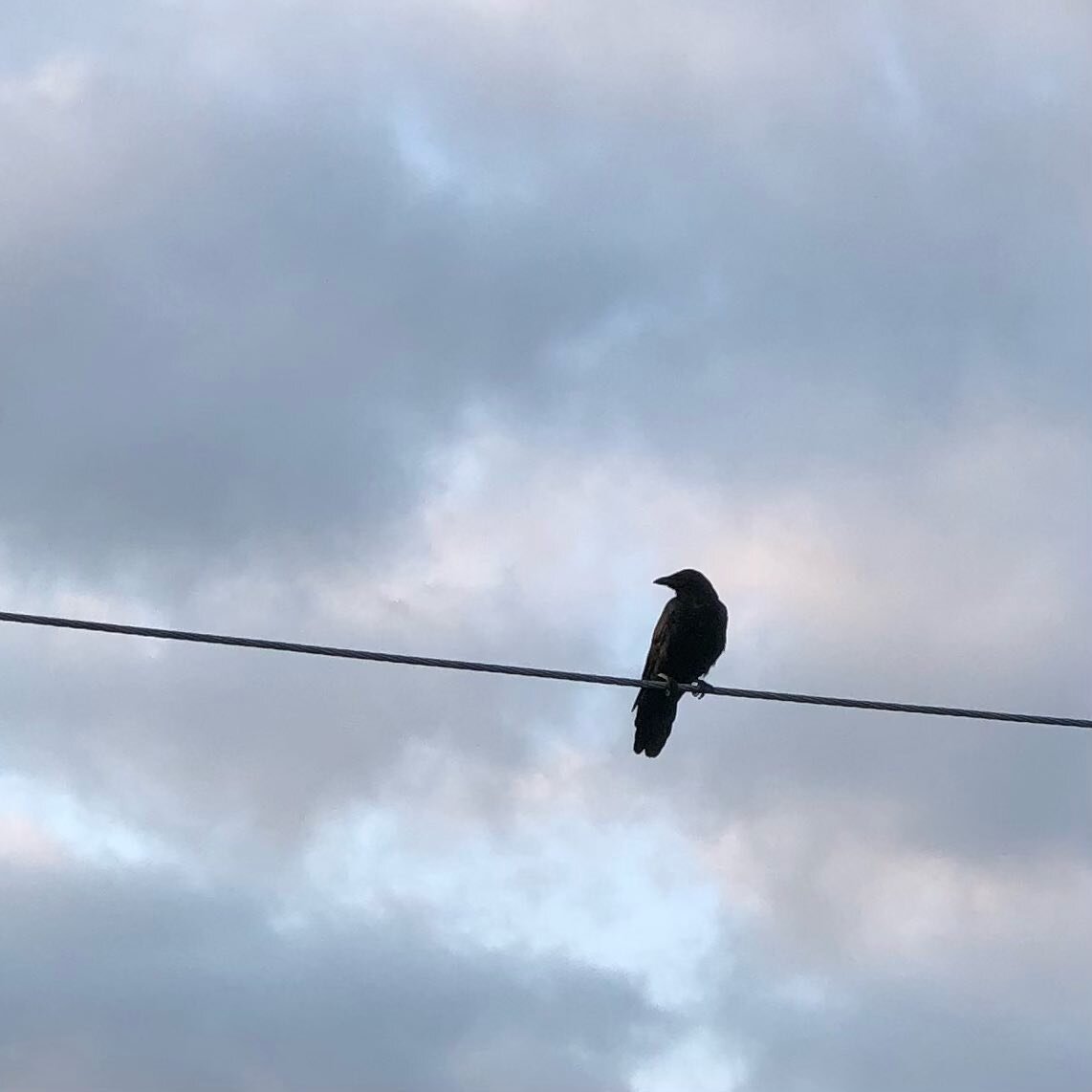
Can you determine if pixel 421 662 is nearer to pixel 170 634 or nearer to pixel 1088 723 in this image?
pixel 170 634

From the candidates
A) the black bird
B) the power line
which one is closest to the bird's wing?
the black bird

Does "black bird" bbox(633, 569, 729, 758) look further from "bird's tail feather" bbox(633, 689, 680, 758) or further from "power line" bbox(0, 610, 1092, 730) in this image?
"power line" bbox(0, 610, 1092, 730)

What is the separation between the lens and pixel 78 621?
895 centimetres

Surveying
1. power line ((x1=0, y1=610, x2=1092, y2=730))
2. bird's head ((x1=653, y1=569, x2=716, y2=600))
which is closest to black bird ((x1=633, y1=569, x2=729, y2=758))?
bird's head ((x1=653, y1=569, x2=716, y2=600))

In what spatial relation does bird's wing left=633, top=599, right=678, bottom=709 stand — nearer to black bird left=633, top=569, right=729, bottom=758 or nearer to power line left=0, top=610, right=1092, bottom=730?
black bird left=633, top=569, right=729, bottom=758

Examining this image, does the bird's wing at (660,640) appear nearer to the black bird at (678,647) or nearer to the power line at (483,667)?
the black bird at (678,647)

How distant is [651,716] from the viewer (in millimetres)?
15961

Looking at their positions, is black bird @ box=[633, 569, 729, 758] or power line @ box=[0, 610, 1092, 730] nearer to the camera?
power line @ box=[0, 610, 1092, 730]

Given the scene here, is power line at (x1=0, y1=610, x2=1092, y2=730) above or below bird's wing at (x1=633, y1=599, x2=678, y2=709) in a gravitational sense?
below

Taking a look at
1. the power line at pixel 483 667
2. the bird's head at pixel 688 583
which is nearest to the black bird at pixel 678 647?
the bird's head at pixel 688 583

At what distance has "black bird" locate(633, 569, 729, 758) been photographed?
16.0 m

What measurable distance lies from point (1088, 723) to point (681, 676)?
22.3 feet

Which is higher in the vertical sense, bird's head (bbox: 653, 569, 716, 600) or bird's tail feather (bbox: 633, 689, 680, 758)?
bird's head (bbox: 653, 569, 716, 600)

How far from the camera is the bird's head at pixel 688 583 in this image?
1678cm
